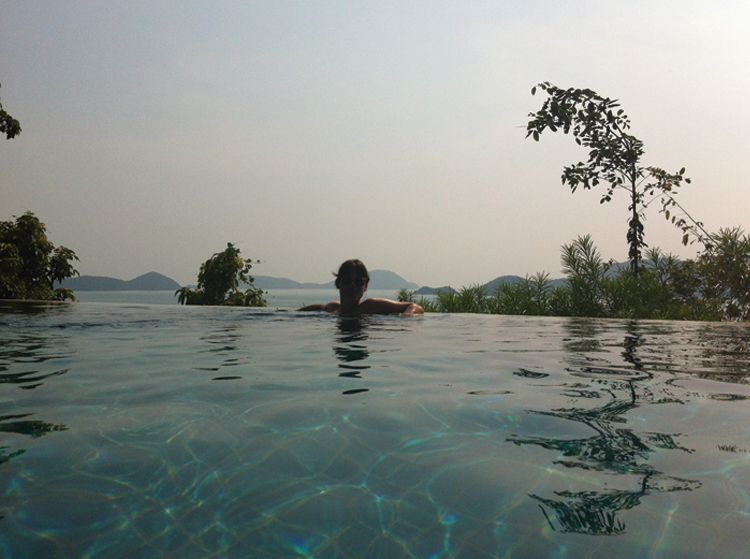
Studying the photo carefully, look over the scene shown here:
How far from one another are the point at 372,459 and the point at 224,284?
589 inches

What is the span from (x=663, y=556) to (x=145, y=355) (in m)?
4.25

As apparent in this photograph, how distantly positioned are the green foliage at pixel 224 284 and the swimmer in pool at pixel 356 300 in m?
6.82

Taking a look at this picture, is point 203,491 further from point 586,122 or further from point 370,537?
point 586,122

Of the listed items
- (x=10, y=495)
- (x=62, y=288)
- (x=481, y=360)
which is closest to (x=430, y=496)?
(x=10, y=495)

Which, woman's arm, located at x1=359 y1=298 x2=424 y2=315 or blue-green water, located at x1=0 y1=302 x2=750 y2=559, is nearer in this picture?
blue-green water, located at x1=0 y1=302 x2=750 y2=559

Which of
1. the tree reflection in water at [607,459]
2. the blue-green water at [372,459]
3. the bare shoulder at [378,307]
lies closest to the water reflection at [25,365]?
Answer: the blue-green water at [372,459]

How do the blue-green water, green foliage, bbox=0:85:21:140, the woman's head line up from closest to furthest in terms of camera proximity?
the blue-green water < the woman's head < green foliage, bbox=0:85:21:140

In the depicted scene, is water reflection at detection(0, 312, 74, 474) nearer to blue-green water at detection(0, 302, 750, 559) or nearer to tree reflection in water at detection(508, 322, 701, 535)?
blue-green water at detection(0, 302, 750, 559)

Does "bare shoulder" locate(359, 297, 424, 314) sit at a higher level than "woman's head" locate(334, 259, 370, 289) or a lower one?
lower

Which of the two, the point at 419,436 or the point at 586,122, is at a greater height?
the point at 586,122

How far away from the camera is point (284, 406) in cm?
272

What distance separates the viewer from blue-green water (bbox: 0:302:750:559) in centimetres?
158

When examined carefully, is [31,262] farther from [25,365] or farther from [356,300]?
[25,365]

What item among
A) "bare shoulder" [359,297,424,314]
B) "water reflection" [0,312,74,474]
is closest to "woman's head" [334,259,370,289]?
"bare shoulder" [359,297,424,314]
